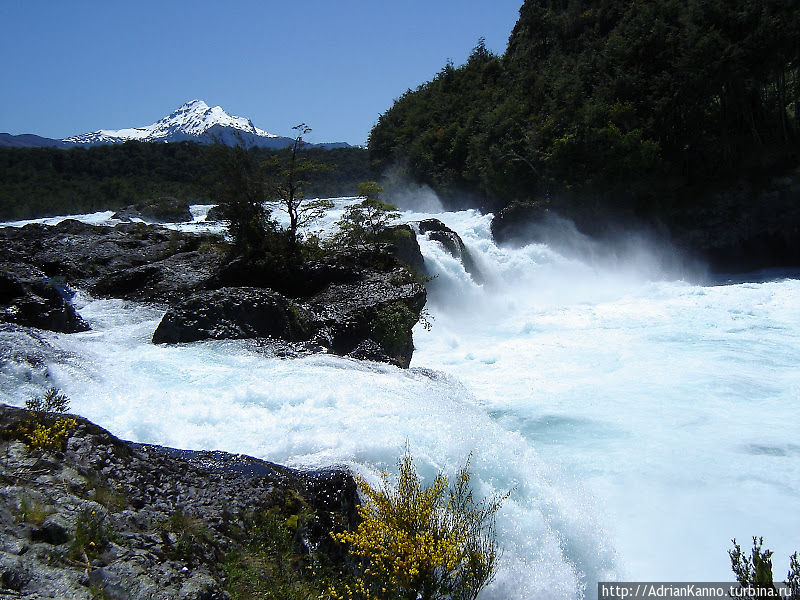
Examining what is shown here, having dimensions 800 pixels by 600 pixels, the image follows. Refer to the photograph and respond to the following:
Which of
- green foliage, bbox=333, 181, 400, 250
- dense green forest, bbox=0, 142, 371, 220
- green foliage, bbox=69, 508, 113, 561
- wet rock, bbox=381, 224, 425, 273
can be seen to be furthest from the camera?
dense green forest, bbox=0, 142, 371, 220

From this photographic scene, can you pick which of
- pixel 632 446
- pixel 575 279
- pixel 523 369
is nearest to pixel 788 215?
pixel 575 279

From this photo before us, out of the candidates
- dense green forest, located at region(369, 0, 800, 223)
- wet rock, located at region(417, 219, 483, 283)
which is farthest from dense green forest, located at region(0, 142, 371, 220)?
wet rock, located at region(417, 219, 483, 283)

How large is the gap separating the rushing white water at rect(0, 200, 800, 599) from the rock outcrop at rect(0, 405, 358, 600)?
77cm

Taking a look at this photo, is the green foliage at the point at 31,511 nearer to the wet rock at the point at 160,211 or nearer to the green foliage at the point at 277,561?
the green foliage at the point at 277,561

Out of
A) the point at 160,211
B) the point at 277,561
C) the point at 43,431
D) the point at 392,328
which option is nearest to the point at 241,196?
the point at 392,328

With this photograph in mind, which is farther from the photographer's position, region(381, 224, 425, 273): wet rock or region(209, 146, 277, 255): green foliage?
region(381, 224, 425, 273): wet rock

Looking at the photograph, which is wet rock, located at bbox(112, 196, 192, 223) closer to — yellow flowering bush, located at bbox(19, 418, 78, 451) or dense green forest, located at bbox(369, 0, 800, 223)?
dense green forest, located at bbox(369, 0, 800, 223)

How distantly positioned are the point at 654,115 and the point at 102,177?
152ft

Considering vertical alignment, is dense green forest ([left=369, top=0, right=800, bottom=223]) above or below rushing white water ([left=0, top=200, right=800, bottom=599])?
above

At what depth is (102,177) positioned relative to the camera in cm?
4775

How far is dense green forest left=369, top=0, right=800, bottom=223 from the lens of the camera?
19047 millimetres

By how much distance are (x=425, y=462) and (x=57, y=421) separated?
3.17 m

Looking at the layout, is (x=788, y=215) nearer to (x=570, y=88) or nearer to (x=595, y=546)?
(x=570, y=88)

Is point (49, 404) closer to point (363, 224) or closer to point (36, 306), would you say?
point (36, 306)
